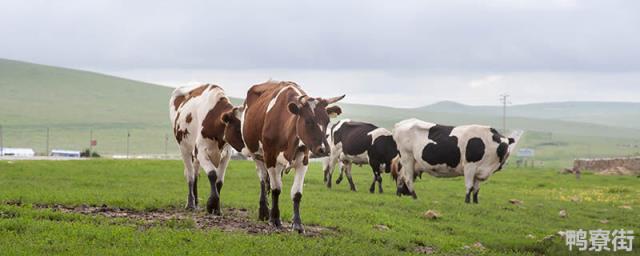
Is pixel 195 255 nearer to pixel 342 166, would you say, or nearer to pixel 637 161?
pixel 342 166

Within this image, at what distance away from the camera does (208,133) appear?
18.3m

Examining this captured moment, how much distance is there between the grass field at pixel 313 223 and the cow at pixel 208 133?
969 mm

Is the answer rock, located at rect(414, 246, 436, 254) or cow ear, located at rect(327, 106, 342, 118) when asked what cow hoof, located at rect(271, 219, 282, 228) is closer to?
cow ear, located at rect(327, 106, 342, 118)

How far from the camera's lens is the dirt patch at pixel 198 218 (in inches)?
634

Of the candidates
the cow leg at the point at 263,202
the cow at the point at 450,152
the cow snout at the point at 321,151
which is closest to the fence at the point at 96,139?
the cow at the point at 450,152

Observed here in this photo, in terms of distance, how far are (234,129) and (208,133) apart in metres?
0.68

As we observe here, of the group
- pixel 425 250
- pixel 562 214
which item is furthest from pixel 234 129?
pixel 562 214

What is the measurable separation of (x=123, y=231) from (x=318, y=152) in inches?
139

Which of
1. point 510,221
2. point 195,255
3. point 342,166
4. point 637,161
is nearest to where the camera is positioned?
point 195,255

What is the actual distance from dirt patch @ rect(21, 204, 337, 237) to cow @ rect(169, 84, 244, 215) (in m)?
0.65

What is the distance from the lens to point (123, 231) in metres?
14.5

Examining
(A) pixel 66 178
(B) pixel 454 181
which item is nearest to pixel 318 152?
(A) pixel 66 178

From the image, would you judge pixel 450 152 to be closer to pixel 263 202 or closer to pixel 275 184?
pixel 263 202

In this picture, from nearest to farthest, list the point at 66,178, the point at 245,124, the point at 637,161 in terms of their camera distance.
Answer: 1. the point at 245,124
2. the point at 66,178
3. the point at 637,161
